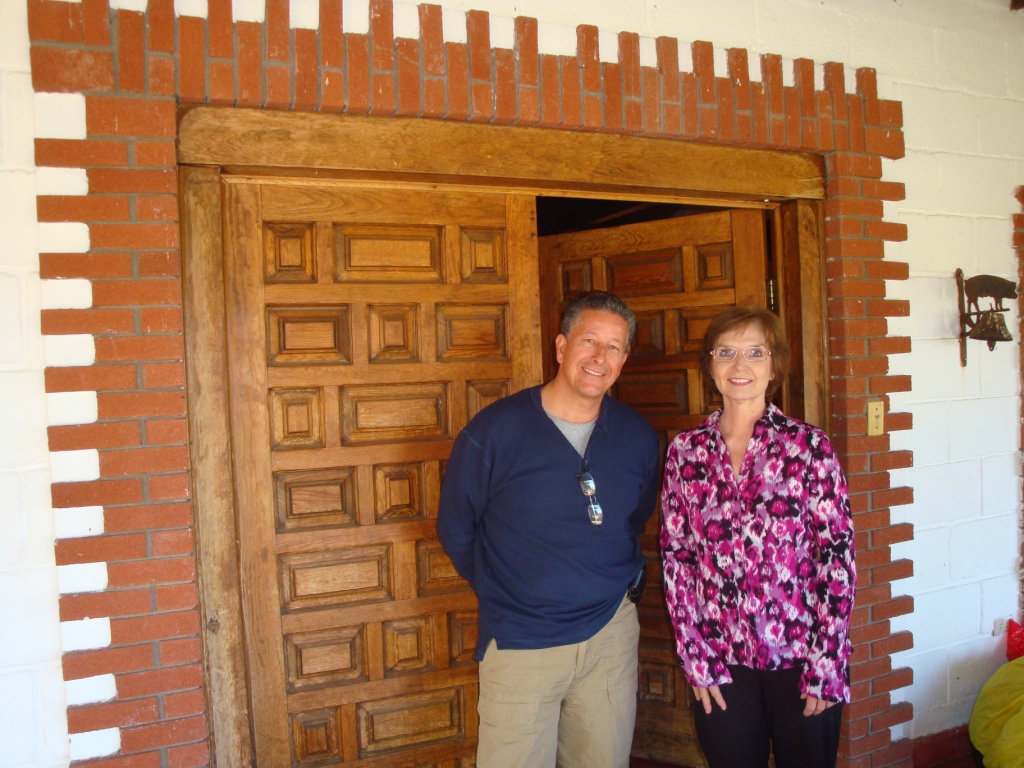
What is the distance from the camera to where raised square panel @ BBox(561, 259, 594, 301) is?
362 cm

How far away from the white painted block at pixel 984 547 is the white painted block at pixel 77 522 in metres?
3.29

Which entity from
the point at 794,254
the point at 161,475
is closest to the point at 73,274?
the point at 161,475

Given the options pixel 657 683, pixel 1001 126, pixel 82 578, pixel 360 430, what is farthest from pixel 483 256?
pixel 1001 126

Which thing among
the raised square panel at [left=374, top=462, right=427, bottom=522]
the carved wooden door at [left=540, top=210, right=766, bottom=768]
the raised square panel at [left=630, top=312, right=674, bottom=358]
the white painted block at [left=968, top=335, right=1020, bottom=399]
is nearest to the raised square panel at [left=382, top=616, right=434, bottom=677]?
the raised square panel at [left=374, top=462, right=427, bottom=522]

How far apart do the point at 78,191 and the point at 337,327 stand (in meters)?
0.85

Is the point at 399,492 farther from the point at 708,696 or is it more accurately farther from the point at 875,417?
the point at 875,417

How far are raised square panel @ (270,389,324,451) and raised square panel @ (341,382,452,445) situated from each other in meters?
0.09

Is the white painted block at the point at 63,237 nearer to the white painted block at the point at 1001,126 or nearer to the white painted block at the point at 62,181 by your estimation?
the white painted block at the point at 62,181

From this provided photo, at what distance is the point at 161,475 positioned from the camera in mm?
2240

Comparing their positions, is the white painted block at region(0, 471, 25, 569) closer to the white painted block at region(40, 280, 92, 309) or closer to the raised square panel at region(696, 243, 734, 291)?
the white painted block at region(40, 280, 92, 309)

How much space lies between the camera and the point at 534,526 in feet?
7.79

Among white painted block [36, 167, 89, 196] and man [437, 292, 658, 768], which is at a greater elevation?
white painted block [36, 167, 89, 196]

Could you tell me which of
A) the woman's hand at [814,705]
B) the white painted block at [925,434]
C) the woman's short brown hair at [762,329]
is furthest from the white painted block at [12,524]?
the white painted block at [925,434]

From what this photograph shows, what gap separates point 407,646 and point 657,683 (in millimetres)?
1331
